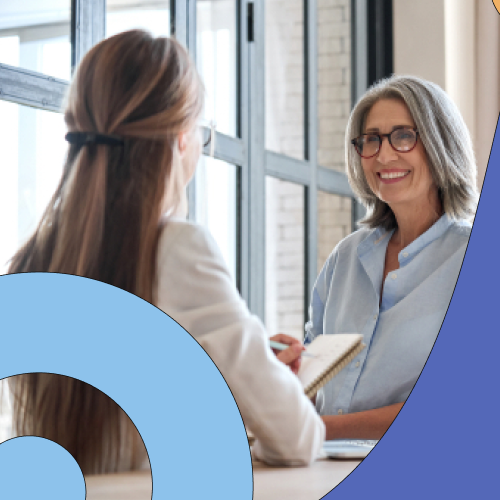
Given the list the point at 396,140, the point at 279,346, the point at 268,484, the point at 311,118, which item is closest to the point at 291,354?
the point at 279,346

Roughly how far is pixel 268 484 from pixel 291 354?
0.13 meters

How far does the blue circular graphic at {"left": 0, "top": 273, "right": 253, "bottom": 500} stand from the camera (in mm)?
665

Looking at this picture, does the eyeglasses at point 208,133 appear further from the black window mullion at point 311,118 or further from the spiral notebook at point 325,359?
the black window mullion at point 311,118

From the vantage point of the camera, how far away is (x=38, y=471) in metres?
0.65

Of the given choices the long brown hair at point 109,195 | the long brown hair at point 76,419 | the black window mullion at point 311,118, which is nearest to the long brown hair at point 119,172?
the long brown hair at point 109,195

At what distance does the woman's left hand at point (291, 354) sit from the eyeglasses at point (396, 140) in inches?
11.9

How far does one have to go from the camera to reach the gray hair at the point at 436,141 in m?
0.91

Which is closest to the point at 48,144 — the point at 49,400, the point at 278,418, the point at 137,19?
the point at 137,19

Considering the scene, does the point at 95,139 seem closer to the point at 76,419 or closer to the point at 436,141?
the point at 76,419

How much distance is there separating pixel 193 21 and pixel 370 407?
1.65 ft

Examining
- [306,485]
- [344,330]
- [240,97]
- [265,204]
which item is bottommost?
[306,485]

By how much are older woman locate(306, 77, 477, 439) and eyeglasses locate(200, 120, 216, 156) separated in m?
0.25

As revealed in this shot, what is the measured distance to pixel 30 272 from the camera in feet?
2.16

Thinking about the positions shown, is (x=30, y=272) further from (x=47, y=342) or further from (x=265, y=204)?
(x=265, y=204)
